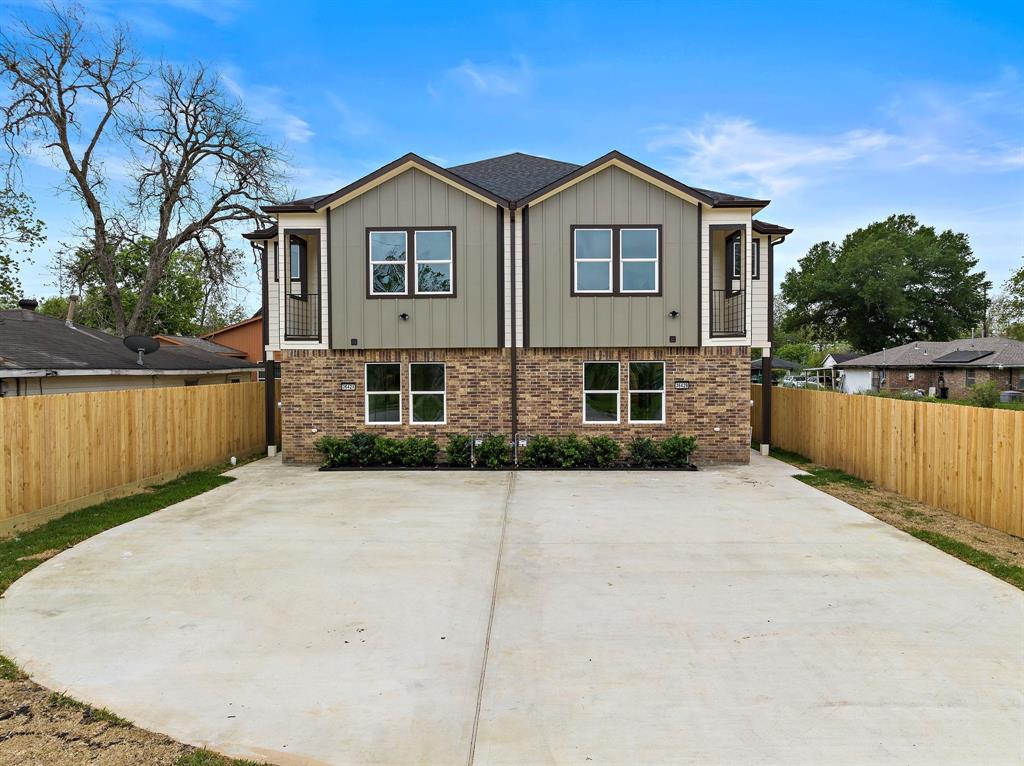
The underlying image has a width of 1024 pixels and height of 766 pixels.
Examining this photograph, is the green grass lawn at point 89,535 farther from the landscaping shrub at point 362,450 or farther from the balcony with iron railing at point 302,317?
the balcony with iron railing at point 302,317

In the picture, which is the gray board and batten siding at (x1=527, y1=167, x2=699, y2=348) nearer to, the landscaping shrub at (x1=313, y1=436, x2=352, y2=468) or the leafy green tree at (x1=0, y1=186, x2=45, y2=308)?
the landscaping shrub at (x1=313, y1=436, x2=352, y2=468)

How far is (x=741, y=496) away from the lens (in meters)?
10.0

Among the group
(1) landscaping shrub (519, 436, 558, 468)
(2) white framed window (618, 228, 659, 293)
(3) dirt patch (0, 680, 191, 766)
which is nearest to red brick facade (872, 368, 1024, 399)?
(2) white framed window (618, 228, 659, 293)

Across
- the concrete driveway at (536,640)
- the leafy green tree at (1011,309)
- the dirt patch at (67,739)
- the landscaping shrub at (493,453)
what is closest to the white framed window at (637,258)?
the landscaping shrub at (493,453)

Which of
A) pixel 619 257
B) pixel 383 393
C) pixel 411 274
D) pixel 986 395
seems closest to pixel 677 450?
pixel 619 257

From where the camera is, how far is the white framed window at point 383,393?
1370 cm

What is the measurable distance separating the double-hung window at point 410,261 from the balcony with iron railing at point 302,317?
1595 millimetres

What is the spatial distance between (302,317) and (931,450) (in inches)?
487

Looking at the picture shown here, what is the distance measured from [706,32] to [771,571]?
14843mm

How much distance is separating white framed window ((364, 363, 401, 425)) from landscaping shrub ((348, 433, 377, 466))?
0.62 metres

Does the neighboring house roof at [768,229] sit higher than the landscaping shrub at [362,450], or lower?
higher

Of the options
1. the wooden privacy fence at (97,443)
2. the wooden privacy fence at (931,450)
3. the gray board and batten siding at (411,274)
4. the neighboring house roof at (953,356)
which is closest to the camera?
the wooden privacy fence at (931,450)

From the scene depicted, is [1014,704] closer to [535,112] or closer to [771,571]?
[771,571]

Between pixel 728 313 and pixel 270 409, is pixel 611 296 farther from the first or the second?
pixel 270 409
